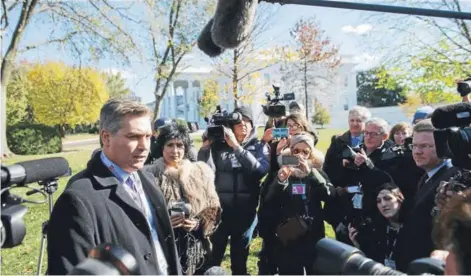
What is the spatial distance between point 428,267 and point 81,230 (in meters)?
1.25

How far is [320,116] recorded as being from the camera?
47156 millimetres

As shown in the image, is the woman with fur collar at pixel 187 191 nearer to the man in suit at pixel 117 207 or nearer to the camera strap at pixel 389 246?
the man in suit at pixel 117 207

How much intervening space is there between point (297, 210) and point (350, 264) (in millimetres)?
2780

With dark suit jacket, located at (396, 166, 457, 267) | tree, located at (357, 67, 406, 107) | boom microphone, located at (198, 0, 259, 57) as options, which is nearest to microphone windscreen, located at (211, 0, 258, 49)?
boom microphone, located at (198, 0, 259, 57)

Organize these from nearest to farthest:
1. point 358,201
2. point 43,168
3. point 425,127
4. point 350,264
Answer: point 350,264 < point 43,168 < point 425,127 < point 358,201

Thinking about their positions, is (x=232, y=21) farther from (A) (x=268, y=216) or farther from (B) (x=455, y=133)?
(A) (x=268, y=216)

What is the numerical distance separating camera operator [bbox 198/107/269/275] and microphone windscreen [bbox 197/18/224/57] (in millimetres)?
2349

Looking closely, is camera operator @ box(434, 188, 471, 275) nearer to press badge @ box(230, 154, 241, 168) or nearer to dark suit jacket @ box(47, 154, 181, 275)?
dark suit jacket @ box(47, 154, 181, 275)

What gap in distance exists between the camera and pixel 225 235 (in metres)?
4.43

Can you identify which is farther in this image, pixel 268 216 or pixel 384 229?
pixel 268 216

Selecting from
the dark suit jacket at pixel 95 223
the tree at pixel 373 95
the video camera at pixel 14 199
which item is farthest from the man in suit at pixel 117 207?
the tree at pixel 373 95

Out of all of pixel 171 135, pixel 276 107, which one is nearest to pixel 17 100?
pixel 276 107

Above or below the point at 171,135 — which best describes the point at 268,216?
below

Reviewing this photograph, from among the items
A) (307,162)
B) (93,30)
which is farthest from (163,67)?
(307,162)
